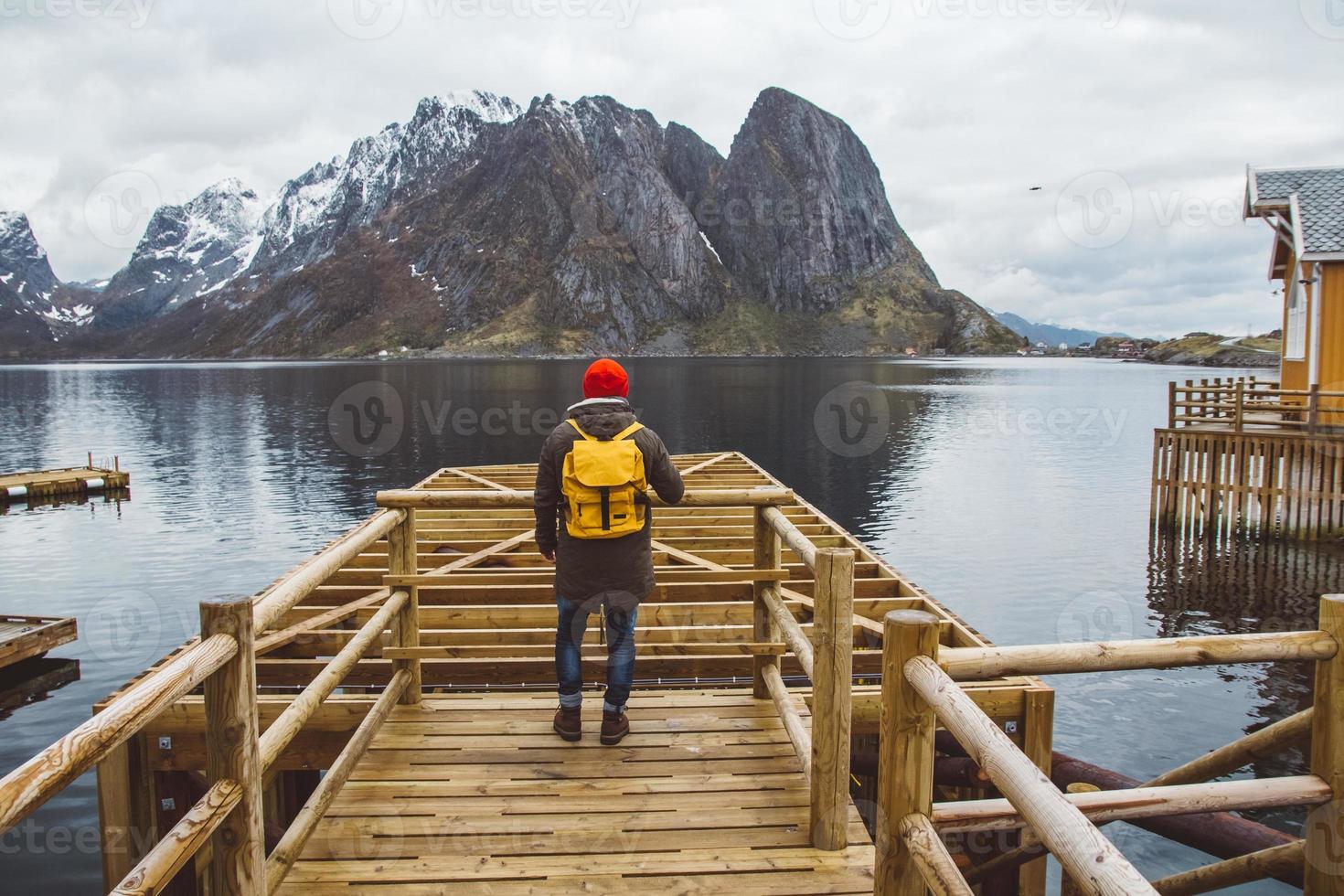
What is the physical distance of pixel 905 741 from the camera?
364 centimetres

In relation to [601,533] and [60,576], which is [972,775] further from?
[60,576]

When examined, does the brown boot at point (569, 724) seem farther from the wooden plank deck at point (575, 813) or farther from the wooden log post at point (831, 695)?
the wooden log post at point (831, 695)

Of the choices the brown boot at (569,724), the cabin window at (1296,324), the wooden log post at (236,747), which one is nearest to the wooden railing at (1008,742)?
the wooden log post at (236,747)

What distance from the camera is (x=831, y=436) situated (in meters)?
60.4

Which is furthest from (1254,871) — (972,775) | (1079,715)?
(1079,715)

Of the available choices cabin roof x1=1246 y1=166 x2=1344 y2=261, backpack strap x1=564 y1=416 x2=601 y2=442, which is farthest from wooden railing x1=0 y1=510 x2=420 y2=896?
cabin roof x1=1246 y1=166 x2=1344 y2=261

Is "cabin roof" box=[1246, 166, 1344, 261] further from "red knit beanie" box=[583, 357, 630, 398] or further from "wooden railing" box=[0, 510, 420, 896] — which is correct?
"wooden railing" box=[0, 510, 420, 896]

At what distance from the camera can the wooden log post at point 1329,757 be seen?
3.88 metres

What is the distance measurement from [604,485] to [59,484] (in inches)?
1773

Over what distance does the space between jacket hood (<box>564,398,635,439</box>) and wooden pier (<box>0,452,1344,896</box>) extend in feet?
3.14

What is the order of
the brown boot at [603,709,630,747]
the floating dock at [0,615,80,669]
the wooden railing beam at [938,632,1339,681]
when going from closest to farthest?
the wooden railing beam at [938,632,1339,681]
the brown boot at [603,709,630,747]
the floating dock at [0,615,80,669]

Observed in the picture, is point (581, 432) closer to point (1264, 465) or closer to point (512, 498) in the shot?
point (512, 498)

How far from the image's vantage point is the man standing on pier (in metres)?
6.12

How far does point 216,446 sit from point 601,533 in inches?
2391
